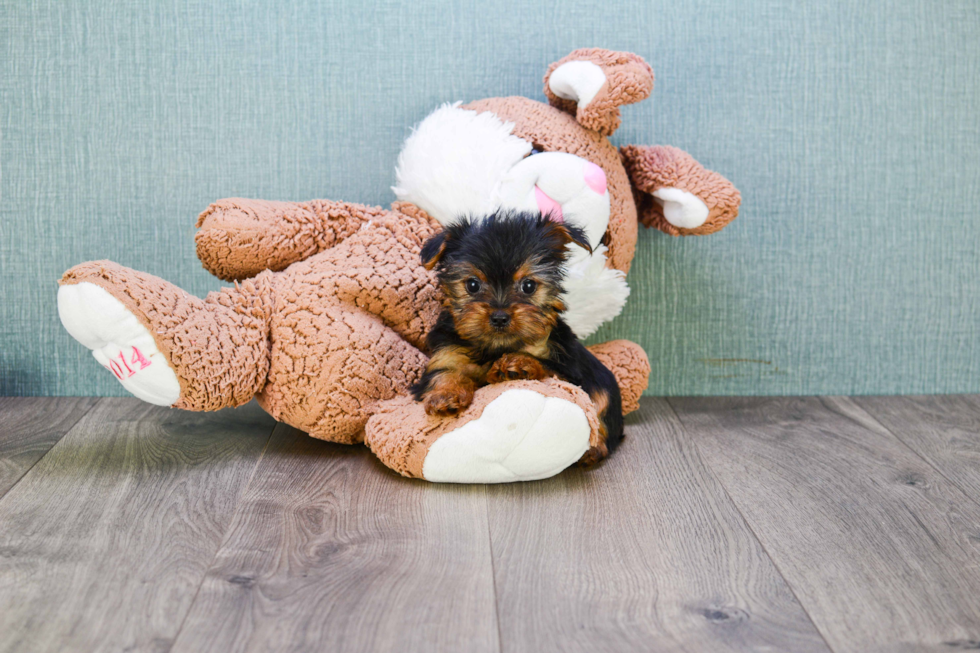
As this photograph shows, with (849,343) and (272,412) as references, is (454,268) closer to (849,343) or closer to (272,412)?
(272,412)

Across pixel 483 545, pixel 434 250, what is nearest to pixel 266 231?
pixel 434 250

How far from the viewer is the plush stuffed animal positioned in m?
1.67

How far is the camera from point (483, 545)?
147 cm

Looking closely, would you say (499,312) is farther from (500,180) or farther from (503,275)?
(500,180)

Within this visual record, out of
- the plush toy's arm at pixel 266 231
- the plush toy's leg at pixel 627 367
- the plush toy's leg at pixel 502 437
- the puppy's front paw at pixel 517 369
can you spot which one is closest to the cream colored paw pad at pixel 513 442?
the plush toy's leg at pixel 502 437

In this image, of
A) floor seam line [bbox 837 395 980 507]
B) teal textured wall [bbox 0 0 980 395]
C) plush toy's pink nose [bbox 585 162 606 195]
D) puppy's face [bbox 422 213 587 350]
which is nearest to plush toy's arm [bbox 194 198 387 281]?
teal textured wall [bbox 0 0 980 395]

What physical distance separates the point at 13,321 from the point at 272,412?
96 centimetres

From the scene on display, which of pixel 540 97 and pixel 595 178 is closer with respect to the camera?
pixel 595 178

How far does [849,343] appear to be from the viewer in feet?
8.11

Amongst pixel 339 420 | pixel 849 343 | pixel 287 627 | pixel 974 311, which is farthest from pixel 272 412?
pixel 974 311

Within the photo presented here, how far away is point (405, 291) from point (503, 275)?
14.3 inches

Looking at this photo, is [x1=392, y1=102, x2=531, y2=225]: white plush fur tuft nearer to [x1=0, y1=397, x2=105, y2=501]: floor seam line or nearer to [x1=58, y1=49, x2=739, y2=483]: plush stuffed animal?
[x1=58, y1=49, x2=739, y2=483]: plush stuffed animal

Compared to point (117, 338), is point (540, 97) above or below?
above

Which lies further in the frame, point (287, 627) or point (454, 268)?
point (454, 268)
